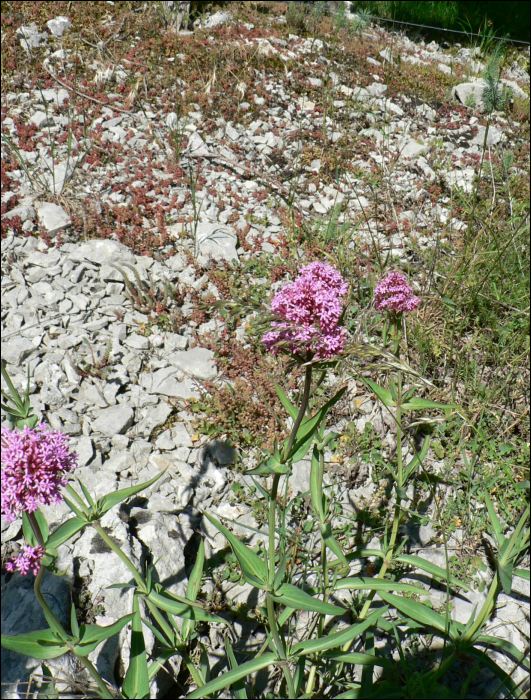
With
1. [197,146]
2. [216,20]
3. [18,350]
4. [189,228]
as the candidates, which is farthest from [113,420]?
[216,20]

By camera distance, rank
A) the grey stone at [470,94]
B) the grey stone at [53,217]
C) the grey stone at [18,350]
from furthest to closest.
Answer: the grey stone at [470,94] < the grey stone at [53,217] < the grey stone at [18,350]

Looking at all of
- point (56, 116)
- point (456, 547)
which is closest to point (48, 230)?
point (56, 116)

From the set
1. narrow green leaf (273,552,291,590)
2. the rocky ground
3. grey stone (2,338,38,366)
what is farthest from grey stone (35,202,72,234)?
narrow green leaf (273,552,291,590)

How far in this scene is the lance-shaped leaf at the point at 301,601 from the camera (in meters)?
2.26

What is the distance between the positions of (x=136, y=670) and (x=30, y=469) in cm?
110

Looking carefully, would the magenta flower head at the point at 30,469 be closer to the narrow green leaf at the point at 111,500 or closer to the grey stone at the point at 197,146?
the narrow green leaf at the point at 111,500

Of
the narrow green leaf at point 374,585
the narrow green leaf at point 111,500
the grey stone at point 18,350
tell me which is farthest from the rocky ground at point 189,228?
the narrow green leaf at point 111,500

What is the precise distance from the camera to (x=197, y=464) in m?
4.11

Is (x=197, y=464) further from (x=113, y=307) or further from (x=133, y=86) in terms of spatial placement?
(x=133, y=86)

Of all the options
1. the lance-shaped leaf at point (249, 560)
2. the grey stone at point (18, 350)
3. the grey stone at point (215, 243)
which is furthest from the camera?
the grey stone at point (215, 243)

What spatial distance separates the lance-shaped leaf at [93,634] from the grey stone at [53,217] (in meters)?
4.65

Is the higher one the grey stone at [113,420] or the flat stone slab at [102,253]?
the flat stone slab at [102,253]

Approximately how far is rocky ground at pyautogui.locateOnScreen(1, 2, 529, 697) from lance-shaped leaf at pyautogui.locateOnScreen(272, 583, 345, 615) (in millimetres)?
1171

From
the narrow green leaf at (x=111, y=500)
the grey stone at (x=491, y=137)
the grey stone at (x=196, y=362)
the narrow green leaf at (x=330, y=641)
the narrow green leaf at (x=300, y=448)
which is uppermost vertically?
the grey stone at (x=491, y=137)
